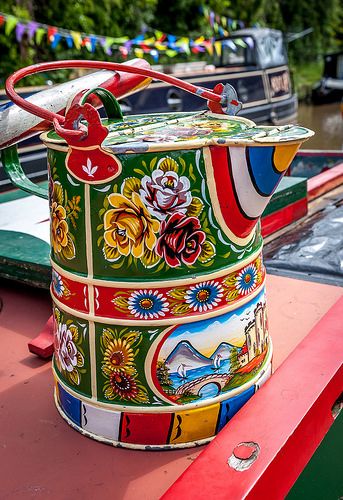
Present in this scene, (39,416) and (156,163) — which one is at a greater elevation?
(156,163)

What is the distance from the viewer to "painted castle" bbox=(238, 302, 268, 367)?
127 cm

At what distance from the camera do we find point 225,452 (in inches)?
45.3

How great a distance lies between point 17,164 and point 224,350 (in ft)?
2.64

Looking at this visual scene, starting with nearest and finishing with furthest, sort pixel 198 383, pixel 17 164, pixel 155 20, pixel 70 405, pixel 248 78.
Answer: pixel 198 383 → pixel 70 405 → pixel 17 164 → pixel 248 78 → pixel 155 20

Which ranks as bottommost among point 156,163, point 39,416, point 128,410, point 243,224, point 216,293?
point 39,416

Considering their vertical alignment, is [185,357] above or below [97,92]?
below

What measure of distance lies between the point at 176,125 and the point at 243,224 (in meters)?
0.33

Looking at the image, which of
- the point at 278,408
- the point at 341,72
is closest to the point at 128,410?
the point at 278,408

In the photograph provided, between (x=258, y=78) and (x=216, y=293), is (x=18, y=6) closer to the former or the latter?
(x=258, y=78)

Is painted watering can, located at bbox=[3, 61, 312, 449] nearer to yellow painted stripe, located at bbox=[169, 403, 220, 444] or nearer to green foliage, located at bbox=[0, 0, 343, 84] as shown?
yellow painted stripe, located at bbox=[169, 403, 220, 444]

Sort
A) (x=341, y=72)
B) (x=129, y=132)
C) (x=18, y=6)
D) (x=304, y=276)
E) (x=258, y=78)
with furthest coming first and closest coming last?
(x=341, y=72) → (x=258, y=78) → (x=18, y=6) → (x=304, y=276) → (x=129, y=132)

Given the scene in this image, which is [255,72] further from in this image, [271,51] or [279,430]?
[279,430]

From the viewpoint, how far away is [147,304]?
46.0 inches

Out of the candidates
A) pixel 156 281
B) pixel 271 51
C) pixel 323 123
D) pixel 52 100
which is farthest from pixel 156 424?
pixel 323 123
